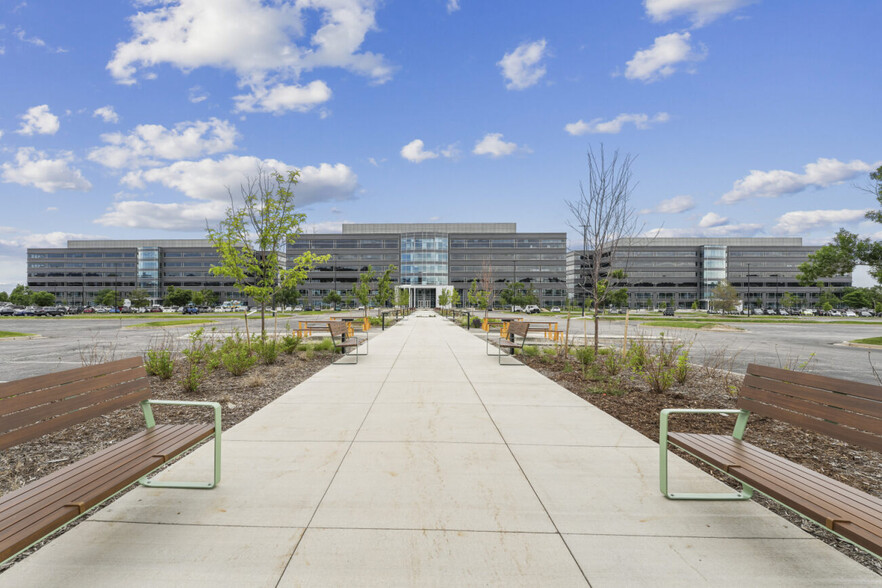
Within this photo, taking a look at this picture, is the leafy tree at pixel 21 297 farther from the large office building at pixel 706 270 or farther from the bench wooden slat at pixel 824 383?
the large office building at pixel 706 270

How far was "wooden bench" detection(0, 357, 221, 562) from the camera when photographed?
2.46m

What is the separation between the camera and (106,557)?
284 centimetres

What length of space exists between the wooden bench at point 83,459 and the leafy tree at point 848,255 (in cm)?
3021

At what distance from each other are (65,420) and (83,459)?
43cm

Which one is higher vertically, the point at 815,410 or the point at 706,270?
the point at 706,270

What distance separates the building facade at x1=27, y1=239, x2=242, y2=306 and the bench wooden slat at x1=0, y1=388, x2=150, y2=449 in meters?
149

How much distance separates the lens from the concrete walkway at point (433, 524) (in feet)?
8.80

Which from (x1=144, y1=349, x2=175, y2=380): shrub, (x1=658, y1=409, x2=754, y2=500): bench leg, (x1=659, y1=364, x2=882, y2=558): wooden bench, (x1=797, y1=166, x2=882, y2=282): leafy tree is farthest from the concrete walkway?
(x1=797, y1=166, x2=882, y2=282): leafy tree

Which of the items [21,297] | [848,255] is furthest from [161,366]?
[21,297]

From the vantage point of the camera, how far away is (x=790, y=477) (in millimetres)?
3078

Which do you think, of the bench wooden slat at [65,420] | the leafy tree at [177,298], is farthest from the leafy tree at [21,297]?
the bench wooden slat at [65,420]

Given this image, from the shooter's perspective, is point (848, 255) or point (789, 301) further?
point (789, 301)

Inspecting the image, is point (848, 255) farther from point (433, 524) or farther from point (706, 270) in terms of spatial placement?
point (706, 270)

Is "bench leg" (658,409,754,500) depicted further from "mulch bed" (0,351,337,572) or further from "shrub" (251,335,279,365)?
"shrub" (251,335,279,365)
